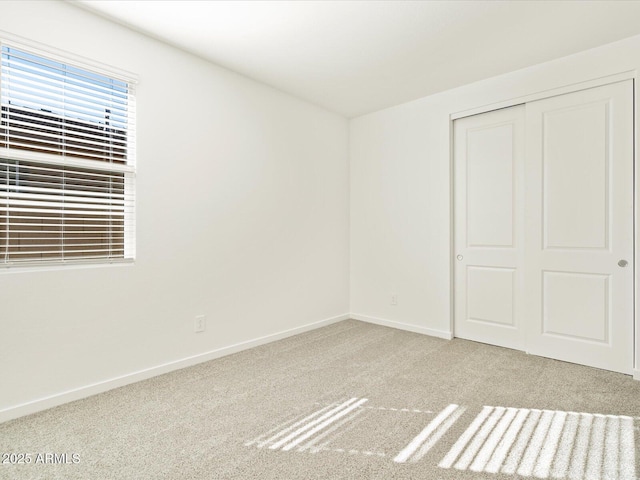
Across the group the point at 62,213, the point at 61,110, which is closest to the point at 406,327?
the point at 62,213

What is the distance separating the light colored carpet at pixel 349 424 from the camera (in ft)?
5.50

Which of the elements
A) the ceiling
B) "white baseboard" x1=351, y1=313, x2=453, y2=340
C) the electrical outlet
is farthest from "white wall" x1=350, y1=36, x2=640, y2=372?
the electrical outlet

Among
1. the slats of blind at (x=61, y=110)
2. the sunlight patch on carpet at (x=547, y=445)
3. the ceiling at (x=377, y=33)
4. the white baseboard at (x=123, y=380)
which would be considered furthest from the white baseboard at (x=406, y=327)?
the slats of blind at (x=61, y=110)

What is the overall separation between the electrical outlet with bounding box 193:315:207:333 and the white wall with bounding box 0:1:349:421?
0.04m

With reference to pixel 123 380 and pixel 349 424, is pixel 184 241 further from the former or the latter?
pixel 349 424

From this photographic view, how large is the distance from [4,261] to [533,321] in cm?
394

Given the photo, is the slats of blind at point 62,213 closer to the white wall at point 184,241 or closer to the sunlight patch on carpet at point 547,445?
the white wall at point 184,241

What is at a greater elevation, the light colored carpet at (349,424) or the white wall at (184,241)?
the white wall at (184,241)

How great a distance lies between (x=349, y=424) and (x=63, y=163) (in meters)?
2.40

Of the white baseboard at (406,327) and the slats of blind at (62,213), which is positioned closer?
the slats of blind at (62,213)

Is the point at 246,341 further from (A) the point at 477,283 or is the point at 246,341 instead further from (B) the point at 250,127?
(A) the point at 477,283

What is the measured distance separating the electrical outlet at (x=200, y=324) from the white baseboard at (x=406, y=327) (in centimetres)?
206

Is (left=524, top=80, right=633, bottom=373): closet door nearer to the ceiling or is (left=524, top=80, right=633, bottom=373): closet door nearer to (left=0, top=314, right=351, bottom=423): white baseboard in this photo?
the ceiling

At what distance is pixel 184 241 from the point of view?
2912 millimetres
